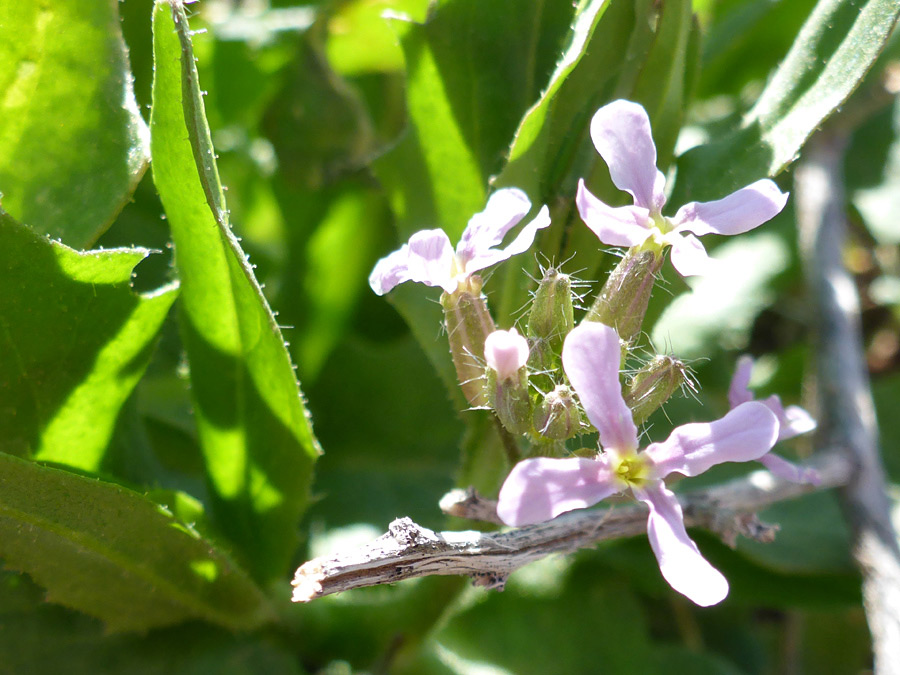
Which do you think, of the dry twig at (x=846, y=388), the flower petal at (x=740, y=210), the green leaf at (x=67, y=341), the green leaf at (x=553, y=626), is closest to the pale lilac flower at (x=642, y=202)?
the flower petal at (x=740, y=210)

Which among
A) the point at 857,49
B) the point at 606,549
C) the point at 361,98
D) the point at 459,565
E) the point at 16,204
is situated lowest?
the point at 606,549

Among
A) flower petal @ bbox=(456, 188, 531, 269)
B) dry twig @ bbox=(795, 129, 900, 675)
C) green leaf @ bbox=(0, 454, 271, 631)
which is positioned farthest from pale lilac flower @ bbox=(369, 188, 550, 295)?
dry twig @ bbox=(795, 129, 900, 675)

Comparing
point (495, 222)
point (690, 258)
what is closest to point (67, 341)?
point (495, 222)

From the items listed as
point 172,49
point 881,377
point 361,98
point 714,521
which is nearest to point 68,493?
point 172,49

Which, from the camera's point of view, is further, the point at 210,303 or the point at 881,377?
the point at 881,377

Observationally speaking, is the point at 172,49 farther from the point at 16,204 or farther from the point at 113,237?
the point at 113,237

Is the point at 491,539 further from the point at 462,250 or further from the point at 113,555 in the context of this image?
the point at 113,555
